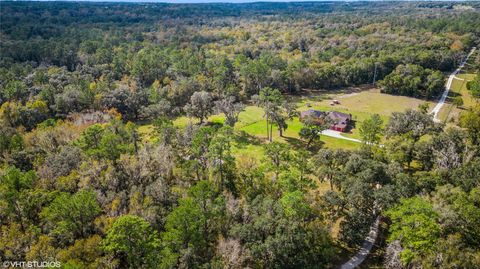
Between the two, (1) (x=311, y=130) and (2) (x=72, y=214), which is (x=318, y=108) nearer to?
(1) (x=311, y=130)

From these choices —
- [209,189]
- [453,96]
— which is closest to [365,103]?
[453,96]

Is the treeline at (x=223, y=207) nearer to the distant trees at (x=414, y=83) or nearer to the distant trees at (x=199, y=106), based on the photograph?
the distant trees at (x=199, y=106)

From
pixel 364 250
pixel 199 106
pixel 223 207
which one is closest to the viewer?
pixel 223 207

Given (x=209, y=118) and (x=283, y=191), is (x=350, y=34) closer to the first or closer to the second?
(x=209, y=118)

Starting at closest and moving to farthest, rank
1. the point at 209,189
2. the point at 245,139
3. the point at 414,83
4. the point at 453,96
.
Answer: the point at 209,189 < the point at 245,139 < the point at 414,83 < the point at 453,96

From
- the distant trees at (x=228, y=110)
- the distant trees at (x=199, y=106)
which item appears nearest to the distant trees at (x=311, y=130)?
the distant trees at (x=228, y=110)

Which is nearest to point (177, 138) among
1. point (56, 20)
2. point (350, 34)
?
point (350, 34)

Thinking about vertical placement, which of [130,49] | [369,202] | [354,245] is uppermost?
[130,49]
